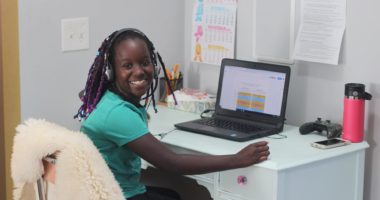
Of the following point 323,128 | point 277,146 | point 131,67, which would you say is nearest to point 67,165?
point 131,67

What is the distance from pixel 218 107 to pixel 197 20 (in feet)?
1.62

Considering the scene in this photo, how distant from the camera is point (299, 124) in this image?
2.52 metres

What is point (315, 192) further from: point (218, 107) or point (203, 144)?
point (218, 107)

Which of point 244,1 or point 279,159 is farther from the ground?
point 244,1

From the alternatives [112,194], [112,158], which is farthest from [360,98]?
[112,194]

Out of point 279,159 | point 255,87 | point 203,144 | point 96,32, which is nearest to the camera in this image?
point 279,159

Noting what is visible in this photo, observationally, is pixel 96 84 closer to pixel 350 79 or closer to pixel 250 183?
pixel 250 183

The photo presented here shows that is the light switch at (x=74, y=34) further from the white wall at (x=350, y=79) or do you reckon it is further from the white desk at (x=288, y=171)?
the white wall at (x=350, y=79)

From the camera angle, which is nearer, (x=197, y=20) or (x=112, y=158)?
(x=112, y=158)

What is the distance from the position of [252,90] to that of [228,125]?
16 cm

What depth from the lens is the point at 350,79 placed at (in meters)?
2.34

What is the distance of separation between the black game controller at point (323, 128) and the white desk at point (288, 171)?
0.07 ft

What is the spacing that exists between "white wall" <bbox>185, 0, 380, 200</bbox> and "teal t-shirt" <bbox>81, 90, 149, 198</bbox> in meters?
0.74

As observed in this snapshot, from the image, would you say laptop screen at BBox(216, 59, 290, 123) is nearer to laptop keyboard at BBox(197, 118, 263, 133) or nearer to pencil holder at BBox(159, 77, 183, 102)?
laptop keyboard at BBox(197, 118, 263, 133)
